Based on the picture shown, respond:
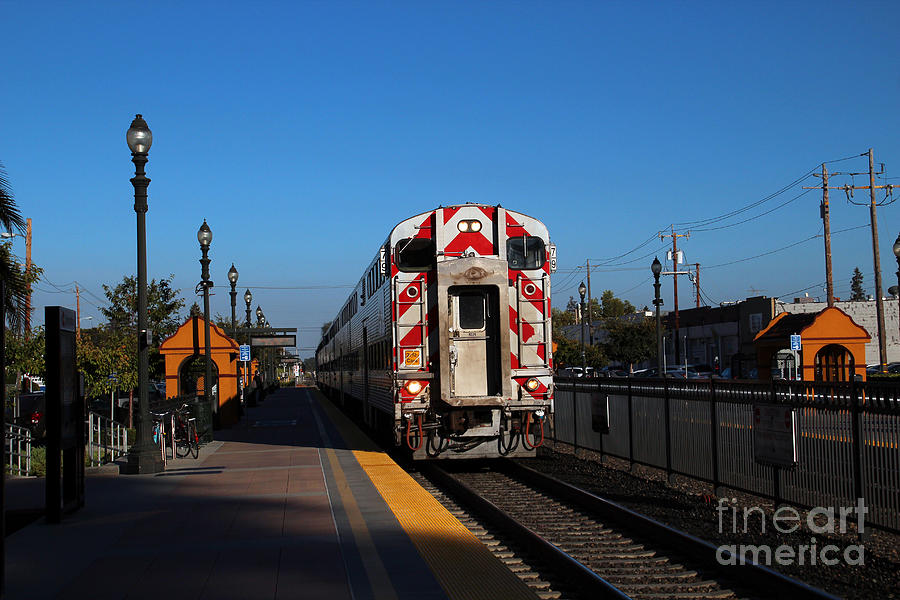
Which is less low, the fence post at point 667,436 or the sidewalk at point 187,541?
the fence post at point 667,436

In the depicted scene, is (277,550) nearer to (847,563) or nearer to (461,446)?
(847,563)

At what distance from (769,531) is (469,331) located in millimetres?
6336

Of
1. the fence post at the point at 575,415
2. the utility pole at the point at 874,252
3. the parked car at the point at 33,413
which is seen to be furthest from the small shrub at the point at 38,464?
the utility pole at the point at 874,252

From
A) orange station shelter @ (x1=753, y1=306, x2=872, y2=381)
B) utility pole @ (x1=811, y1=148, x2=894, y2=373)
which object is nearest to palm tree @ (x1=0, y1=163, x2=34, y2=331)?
orange station shelter @ (x1=753, y1=306, x2=872, y2=381)

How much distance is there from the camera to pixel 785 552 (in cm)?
812

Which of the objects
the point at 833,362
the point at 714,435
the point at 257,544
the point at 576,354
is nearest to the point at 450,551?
the point at 257,544

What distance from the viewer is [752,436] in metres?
10.6

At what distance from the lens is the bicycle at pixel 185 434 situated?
61.0ft

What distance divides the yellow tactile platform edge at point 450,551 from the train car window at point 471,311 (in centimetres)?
291

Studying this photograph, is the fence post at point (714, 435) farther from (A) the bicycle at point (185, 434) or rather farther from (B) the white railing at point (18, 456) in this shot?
(B) the white railing at point (18, 456)

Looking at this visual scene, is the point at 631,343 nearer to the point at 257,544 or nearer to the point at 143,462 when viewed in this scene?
the point at 143,462

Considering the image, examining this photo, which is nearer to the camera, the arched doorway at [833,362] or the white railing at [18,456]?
the white railing at [18,456]

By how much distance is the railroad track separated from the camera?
6.95m

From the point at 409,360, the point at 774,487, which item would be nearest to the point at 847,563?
the point at 774,487
